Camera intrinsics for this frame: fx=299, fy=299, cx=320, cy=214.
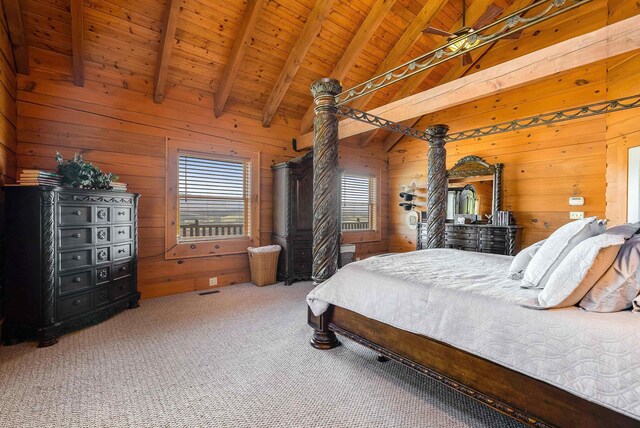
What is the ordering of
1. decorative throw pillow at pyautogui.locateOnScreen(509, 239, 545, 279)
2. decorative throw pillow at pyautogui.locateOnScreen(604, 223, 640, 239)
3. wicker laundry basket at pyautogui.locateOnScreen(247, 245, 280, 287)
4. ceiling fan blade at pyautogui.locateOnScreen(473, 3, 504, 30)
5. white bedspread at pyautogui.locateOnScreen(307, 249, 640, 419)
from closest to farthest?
1. white bedspread at pyautogui.locateOnScreen(307, 249, 640, 419)
2. decorative throw pillow at pyautogui.locateOnScreen(604, 223, 640, 239)
3. decorative throw pillow at pyautogui.locateOnScreen(509, 239, 545, 279)
4. ceiling fan blade at pyautogui.locateOnScreen(473, 3, 504, 30)
5. wicker laundry basket at pyautogui.locateOnScreen(247, 245, 280, 287)

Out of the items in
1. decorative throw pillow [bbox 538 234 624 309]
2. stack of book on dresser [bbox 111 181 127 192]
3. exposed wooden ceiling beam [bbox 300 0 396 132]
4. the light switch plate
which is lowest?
decorative throw pillow [bbox 538 234 624 309]

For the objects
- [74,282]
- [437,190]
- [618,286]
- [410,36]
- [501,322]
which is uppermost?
[410,36]

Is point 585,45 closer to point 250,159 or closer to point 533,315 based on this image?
point 533,315

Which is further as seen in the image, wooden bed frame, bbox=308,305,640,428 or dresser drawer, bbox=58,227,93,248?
dresser drawer, bbox=58,227,93,248

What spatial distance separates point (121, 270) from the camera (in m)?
3.31

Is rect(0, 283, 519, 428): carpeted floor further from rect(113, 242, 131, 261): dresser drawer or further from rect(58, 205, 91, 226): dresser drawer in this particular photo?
rect(58, 205, 91, 226): dresser drawer

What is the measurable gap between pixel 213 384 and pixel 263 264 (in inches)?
104

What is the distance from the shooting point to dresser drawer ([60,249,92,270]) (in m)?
2.72

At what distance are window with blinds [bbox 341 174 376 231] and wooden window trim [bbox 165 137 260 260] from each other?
6.63 feet

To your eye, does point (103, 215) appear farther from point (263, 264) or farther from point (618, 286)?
point (618, 286)

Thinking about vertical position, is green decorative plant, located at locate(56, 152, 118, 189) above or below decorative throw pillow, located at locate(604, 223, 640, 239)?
above

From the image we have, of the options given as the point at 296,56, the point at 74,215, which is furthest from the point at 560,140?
the point at 74,215

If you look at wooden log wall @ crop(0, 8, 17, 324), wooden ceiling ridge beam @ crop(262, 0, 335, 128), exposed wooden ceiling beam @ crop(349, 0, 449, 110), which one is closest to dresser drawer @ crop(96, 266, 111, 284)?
wooden log wall @ crop(0, 8, 17, 324)

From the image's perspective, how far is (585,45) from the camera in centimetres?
238
